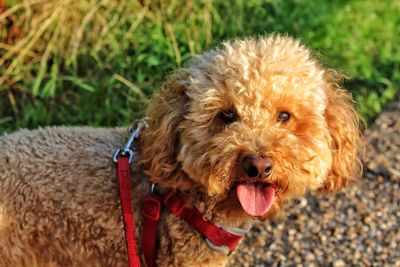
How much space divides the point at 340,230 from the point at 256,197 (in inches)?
58.3

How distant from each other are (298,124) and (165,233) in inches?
30.9

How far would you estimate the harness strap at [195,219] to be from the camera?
2.75m

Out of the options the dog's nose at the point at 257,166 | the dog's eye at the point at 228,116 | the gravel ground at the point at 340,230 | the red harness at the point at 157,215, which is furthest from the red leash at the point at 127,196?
the gravel ground at the point at 340,230

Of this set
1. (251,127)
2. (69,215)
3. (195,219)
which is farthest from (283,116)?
(69,215)

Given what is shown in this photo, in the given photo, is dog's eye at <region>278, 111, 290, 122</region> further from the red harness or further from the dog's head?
the red harness

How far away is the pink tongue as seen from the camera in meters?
2.48

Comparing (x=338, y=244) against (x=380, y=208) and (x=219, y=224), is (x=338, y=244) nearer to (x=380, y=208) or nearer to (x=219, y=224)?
(x=380, y=208)

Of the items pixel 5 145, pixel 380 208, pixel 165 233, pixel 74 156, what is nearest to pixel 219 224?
pixel 165 233

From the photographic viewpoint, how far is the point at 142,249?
2.83 m

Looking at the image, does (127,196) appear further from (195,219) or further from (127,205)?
(195,219)

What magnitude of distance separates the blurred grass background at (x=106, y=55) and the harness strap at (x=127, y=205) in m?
1.73

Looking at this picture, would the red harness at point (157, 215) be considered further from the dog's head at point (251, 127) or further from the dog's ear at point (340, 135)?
the dog's ear at point (340, 135)

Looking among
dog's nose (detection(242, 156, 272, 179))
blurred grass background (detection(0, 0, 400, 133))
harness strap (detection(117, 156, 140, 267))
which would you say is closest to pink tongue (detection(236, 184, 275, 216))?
dog's nose (detection(242, 156, 272, 179))

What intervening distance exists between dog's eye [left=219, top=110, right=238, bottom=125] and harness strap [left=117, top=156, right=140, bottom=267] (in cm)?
52
